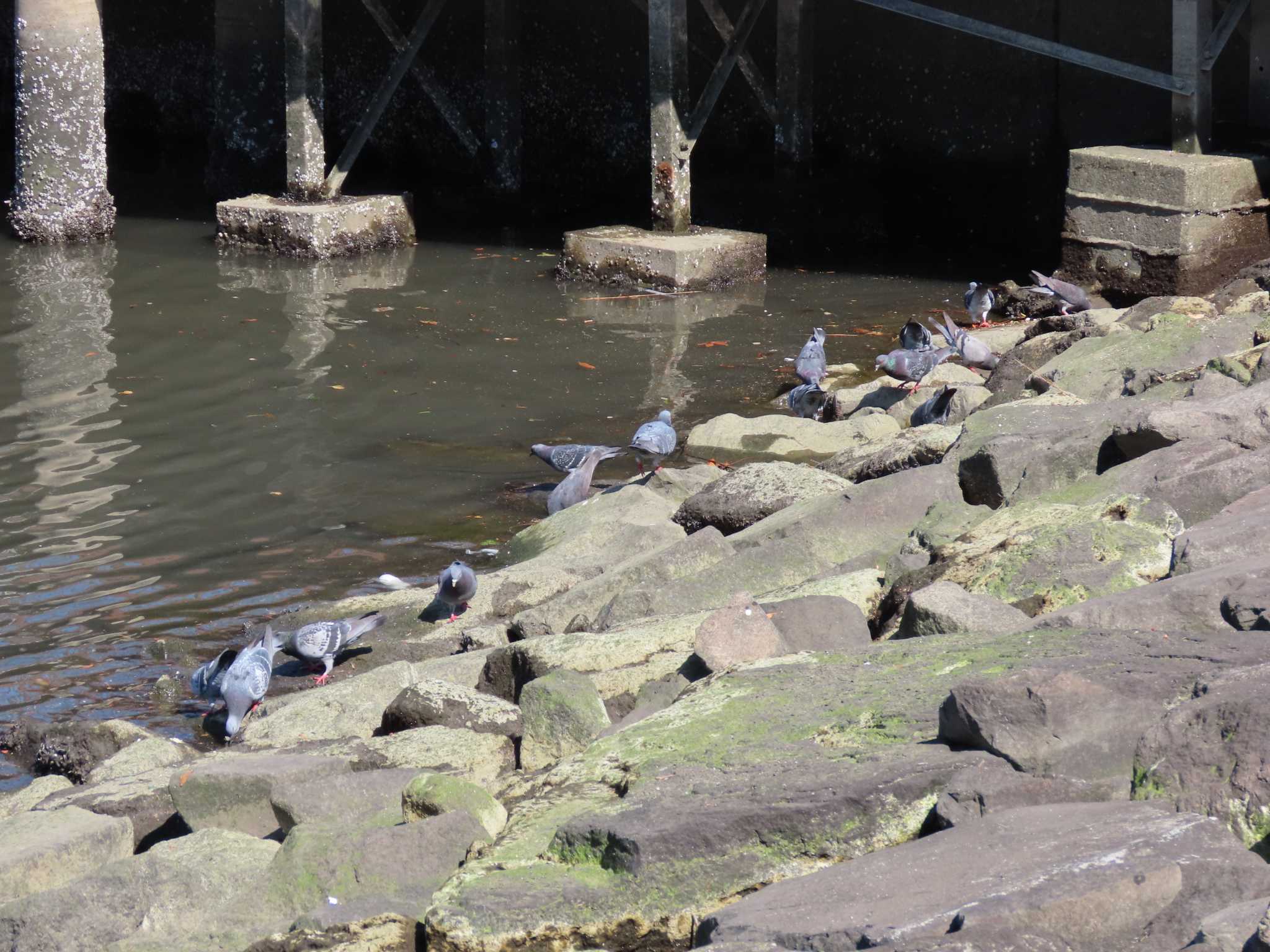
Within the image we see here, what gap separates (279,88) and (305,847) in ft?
39.7

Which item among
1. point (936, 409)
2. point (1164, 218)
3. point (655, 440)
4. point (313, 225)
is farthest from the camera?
point (313, 225)

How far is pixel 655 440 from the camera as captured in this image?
23.0 feet

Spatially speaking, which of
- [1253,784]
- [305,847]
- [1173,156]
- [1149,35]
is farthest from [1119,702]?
[1149,35]

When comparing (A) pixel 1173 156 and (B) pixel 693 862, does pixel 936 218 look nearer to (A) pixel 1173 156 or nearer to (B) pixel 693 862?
(A) pixel 1173 156

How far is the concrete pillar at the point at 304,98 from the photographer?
12.3m

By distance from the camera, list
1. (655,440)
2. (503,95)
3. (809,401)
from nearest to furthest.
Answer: (655,440) → (809,401) → (503,95)

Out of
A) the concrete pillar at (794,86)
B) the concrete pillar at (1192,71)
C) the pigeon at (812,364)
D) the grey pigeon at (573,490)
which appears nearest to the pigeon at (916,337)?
the pigeon at (812,364)

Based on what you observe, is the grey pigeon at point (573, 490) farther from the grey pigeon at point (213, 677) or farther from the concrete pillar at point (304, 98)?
the concrete pillar at point (304, 98)

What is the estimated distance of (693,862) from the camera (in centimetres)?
295

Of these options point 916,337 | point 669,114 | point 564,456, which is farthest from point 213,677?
point 669,114

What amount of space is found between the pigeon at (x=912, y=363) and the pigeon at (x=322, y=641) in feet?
11.5

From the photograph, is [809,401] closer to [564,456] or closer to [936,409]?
[936,409]

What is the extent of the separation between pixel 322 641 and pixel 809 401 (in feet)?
11.6

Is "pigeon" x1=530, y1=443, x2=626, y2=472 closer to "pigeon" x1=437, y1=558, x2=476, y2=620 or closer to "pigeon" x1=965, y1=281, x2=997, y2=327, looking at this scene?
"pigeon" x1=437, y1=558, x2=476, y2=620
